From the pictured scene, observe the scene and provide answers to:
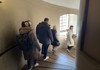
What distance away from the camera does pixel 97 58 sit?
192 cm

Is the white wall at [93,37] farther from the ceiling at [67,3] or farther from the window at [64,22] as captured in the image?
the window at [64,22]

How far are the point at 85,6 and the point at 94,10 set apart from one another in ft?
0.88

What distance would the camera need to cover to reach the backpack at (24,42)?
12.1 ft

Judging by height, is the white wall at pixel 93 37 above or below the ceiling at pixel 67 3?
below

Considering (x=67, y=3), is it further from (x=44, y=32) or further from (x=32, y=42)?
(x=32, y=42)

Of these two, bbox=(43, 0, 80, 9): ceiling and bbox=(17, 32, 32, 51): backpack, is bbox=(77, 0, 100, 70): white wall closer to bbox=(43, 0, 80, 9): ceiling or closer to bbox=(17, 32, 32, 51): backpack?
bbox=(17, 32, 32, 51): backpack

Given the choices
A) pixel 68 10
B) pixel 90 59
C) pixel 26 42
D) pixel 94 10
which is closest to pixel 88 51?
pixel 90 59

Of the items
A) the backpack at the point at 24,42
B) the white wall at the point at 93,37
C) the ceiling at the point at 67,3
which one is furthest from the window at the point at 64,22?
the white wall at the point at 93,37

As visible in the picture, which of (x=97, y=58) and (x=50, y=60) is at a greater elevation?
(x=97, y=58)

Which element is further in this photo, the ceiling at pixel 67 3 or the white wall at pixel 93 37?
the ceiling at pixel 67 3

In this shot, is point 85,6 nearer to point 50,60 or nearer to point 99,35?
point 99,35

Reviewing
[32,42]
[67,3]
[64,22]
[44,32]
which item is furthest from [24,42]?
[64,22]

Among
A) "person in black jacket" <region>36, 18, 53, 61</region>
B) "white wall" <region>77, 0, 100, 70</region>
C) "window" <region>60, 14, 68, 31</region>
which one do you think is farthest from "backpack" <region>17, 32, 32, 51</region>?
"window" <region>60, 14, 68, 31</region>

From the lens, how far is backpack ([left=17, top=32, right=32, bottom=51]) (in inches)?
145
